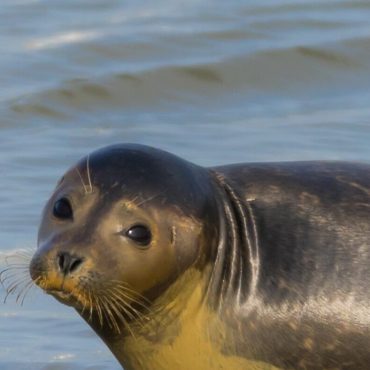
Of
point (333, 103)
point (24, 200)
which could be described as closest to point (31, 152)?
point (24, 200)

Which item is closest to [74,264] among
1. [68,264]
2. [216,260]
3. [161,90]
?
[68,264]

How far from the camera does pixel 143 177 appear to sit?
24.2 ft

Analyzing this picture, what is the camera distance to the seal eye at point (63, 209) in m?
7.26

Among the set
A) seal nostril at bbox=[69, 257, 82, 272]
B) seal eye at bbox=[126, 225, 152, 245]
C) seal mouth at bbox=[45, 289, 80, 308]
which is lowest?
seal mouth at bbox=[45, 289, 80, 308]

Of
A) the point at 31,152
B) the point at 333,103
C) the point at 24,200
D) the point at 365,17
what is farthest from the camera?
the point at 365,17

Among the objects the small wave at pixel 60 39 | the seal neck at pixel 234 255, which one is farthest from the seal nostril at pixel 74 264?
the small wave at pixel 60 39

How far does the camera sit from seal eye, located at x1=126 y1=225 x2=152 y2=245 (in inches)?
284

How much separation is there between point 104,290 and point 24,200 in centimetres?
364

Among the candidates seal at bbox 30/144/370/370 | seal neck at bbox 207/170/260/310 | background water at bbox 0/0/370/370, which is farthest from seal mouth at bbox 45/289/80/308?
background water at bbox 0/0/370/370

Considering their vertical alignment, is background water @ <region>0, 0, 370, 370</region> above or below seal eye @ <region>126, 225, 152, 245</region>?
below

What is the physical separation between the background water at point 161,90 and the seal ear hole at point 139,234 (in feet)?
5.76

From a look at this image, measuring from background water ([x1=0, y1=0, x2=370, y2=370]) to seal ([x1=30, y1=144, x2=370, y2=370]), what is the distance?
1.45 meters

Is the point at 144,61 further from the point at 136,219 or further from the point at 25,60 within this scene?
the point at 136,219

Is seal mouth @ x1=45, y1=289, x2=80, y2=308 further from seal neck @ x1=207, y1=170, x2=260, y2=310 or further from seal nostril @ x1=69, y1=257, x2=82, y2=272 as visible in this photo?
seal neck @ x1=207, y1=170, x2=260, y2=310
